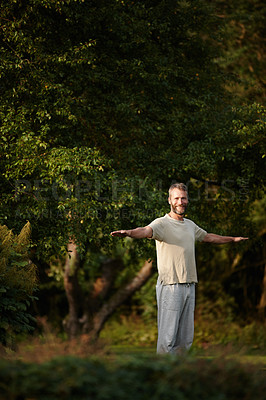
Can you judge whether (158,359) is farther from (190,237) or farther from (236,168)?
(236,168)

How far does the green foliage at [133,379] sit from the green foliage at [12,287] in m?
3.14

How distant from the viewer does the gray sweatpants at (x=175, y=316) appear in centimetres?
588

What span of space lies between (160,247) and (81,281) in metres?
13.7

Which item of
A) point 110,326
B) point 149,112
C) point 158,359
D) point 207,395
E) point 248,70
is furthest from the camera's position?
point 110,326

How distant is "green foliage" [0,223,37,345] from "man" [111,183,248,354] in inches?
71.2

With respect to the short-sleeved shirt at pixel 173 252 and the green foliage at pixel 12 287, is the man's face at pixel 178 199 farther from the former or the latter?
the green foliage at pixel 12 287

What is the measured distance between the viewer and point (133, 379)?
3848 mm

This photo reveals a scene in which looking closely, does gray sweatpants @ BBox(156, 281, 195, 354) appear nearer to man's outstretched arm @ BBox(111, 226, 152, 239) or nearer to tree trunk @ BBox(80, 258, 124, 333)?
man's outstretched arm @ BBox(111, 226, 152, 239)

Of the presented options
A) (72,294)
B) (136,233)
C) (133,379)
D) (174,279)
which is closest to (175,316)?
→ (174,279)

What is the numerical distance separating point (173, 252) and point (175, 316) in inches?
22.7

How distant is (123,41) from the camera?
1111cm

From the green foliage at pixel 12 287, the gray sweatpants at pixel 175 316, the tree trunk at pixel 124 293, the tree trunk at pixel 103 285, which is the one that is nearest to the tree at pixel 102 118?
the green foliage at pixel 12 287

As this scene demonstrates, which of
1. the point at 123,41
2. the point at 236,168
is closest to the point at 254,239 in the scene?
the point at 236,168

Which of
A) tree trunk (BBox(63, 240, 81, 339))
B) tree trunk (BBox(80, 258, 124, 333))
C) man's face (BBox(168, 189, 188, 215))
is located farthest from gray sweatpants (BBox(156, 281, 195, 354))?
tree trunk (BBox(80, 258, 124, 333))
